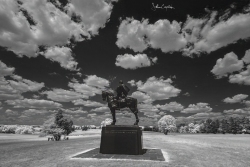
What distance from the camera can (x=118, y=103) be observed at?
10930 millimetres

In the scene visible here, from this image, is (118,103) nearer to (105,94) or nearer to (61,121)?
(105,94)

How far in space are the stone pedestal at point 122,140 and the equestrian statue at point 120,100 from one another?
1.06 metres

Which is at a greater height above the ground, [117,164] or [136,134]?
[136,134]

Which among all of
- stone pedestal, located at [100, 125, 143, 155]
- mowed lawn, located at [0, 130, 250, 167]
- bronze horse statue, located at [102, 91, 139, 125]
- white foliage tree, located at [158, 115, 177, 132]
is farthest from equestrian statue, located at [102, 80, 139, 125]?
white foliage tree, located at [158, 115, 177, 132]

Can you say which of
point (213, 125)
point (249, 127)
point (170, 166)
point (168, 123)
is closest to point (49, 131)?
point (170, 166)

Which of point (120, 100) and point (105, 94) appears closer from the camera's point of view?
point (120, 100)

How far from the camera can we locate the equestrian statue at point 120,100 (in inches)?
430

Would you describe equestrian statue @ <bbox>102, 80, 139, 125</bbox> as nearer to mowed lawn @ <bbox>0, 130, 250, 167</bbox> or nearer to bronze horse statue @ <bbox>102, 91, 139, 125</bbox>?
bronze horse statue @ <bbox>102, 91, 139, 125</bbox>

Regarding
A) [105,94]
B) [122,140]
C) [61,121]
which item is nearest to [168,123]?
[61,121]

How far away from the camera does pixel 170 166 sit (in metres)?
7.29

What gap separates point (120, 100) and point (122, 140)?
2.61 metres

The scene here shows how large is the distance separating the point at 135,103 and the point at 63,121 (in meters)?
51.4

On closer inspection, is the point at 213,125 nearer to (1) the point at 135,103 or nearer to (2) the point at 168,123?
(2) the point at 168,123

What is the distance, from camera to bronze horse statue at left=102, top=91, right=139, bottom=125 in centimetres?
1091
